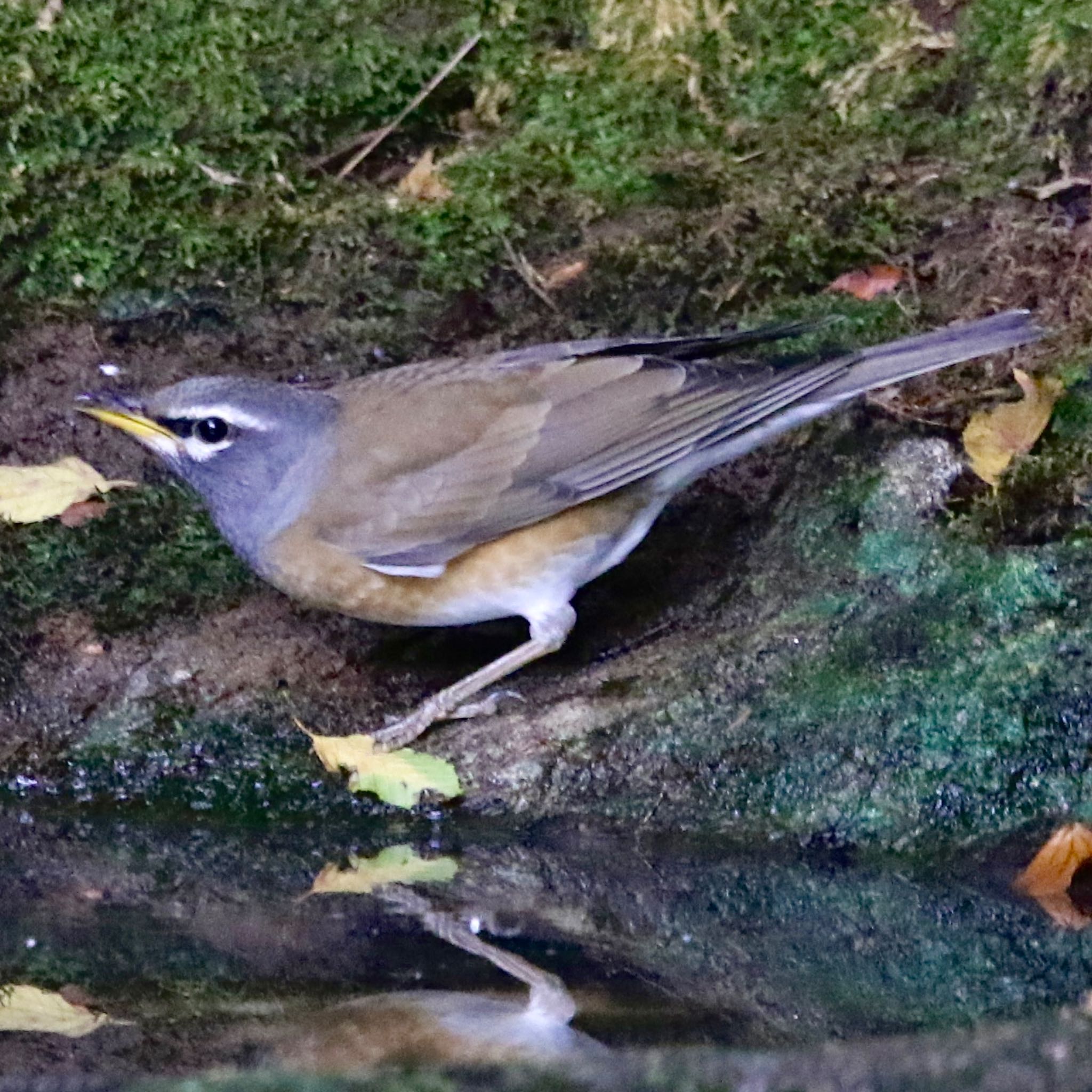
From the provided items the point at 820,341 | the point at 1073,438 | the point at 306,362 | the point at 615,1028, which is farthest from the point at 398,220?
the point at 615,1028

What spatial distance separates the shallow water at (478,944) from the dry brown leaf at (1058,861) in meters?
0.07

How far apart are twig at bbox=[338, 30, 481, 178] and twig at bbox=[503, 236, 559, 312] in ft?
2.95

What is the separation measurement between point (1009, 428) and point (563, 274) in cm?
210

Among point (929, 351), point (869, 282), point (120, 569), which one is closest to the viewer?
point (929, 351)

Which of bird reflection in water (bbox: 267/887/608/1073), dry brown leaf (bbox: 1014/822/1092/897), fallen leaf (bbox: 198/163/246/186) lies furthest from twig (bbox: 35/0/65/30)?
dry brown leaf (bbox: 1014/822/1092/897)

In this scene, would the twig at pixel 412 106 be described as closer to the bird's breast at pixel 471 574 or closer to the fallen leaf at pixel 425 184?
the fallen leaf at pixel 425 184

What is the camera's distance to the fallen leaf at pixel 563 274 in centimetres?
645

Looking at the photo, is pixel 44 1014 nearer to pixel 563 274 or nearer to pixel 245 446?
pixel 245 446

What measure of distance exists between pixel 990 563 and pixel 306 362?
9.62 feet

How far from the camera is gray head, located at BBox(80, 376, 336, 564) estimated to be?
16.8ft

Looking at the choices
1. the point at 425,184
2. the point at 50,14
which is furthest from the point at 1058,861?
the point at 50,14

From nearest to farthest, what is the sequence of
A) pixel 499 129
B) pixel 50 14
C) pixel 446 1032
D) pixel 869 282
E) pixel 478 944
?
pixel 446 1032 < pixel 478 944 < pixel 869 282 < pixel 50 14 < pixel 499 129

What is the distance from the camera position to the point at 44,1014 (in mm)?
3098

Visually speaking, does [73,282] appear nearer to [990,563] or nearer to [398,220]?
[398,220]
